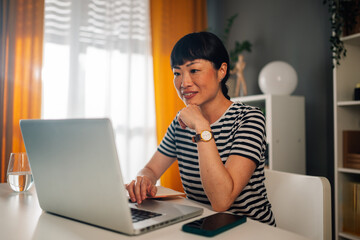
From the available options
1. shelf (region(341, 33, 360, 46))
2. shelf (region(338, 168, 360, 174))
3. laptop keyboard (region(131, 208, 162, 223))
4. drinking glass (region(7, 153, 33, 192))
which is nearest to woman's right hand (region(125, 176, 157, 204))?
laptop keyboard (region(131, 208, 162, 223))

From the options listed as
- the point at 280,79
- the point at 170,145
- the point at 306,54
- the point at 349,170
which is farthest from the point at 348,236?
the point at 306,54

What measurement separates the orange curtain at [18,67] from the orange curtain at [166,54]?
3.62 ft

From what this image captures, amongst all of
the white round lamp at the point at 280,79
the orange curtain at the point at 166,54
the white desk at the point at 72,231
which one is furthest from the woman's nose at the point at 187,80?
the orange curtain at the point at 166,54

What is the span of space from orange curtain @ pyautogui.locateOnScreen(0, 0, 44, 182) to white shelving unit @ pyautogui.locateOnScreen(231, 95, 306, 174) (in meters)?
1.87

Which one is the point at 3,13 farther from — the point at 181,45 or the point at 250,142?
the point at 250,142

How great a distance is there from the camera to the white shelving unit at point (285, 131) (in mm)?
2291

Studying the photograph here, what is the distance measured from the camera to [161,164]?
4.46 feet

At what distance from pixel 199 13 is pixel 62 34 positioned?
1516 mm

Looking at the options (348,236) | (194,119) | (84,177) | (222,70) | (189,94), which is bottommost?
(348,236)

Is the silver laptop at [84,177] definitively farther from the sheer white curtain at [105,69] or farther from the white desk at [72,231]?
the sheer white curtain at [105,69]

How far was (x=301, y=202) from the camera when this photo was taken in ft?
3.17

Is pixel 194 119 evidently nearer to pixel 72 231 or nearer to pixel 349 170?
pixel 72 231

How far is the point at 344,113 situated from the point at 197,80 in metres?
1.31

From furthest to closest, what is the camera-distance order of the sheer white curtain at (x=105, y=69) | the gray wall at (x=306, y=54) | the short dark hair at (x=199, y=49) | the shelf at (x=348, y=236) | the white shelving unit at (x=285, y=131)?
the sheer white curtain at (x=105, y=69)
the gray wall at (x=306, y=54)
the white shelving unit at (x=285, y=131)
the shelf at (x=348, y=236)
the short dark hair at (x=199, y=49)
